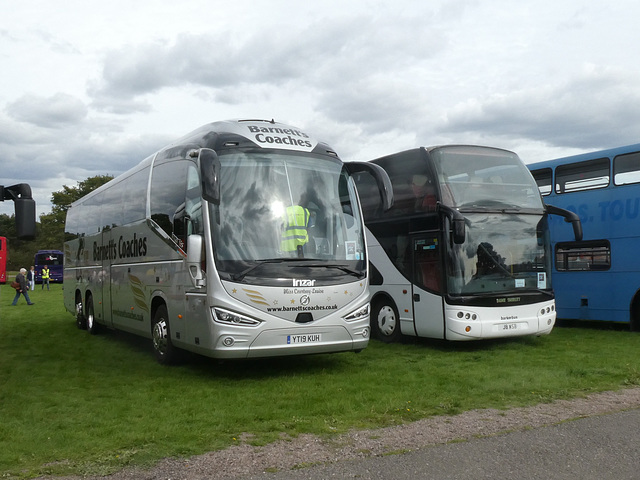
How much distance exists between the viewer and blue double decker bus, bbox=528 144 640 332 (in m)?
14.2

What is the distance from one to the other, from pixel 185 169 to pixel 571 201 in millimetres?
9312

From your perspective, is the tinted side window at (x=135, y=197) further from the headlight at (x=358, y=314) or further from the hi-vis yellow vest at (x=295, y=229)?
the headlight at (x=358, y=314)

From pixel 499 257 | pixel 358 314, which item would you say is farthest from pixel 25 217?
pixel 499 257

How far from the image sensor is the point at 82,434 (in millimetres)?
6398

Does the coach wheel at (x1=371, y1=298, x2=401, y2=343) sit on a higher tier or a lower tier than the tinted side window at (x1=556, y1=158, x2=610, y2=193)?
lower

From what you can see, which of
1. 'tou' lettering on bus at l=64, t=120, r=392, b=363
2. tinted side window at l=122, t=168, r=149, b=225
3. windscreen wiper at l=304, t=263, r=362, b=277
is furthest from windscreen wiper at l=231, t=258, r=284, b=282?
tinted side window at l=122, t=168, r=149, b=225

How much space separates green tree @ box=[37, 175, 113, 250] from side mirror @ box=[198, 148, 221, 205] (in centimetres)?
6475

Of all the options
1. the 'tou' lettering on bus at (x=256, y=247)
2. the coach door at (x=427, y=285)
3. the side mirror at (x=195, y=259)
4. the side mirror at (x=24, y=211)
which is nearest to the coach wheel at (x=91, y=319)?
the 'tou' lettering on bus at (x=256, y=247)

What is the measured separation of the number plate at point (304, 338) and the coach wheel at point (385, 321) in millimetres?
3984

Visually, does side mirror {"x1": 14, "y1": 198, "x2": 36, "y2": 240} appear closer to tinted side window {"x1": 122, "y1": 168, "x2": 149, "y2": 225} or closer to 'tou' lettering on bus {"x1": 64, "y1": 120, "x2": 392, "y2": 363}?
'tou' lettering on bus {"x1": 64, "y1": 120, "x2": 392, "y2": 363}

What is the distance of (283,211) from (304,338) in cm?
177

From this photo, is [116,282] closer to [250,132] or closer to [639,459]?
[250,132]

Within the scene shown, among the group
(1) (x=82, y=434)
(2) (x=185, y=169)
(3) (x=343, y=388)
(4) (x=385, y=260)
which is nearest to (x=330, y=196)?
(2) (x=185, y=169)

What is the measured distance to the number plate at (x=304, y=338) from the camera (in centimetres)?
917
